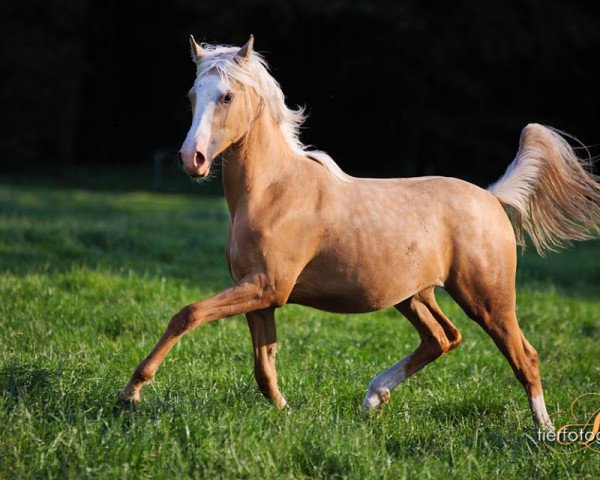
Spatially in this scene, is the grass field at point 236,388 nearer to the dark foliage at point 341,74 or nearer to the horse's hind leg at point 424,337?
the horse's hind leg at point 424,337

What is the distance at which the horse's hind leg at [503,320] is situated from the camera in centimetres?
564

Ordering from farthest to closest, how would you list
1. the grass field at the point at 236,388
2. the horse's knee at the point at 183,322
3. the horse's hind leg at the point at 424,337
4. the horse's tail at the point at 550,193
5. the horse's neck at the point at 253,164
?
the horse's tail at the point at 550,193
the horse's hind leg at the point at 424,337
the horse's neck at the point at 253,164
the horse's knee at the point at 183,322
the grass field at the point at 236,388

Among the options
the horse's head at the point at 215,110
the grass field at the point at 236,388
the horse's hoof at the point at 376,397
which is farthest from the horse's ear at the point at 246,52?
the horse's hoof at the point at 376,397

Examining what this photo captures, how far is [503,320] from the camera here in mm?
5699

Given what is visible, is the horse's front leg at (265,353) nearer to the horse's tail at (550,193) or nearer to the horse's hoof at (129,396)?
the horse's hoof at (129,396)

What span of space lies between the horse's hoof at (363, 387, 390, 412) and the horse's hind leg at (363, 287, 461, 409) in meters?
0.07

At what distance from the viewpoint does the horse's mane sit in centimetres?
500

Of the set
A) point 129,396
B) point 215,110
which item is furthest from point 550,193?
point 129,396

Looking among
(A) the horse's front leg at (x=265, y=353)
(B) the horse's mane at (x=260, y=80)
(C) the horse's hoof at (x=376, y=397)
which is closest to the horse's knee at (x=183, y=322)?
(A) the horse's front leg at (x=265, y=353)

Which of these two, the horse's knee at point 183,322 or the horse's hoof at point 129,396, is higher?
the horse's knee at point 183,322

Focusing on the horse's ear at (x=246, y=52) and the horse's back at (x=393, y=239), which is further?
the horse's back at (x=393, y=239)

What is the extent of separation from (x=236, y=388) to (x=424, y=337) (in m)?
1.32

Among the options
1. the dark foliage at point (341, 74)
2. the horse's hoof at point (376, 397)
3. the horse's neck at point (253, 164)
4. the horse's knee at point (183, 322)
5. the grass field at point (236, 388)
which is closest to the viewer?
the grass field at point (236, 388)

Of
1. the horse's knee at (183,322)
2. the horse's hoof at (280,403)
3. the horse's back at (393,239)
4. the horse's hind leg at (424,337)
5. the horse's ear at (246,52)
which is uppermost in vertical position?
the horse's ear at (246,52)
